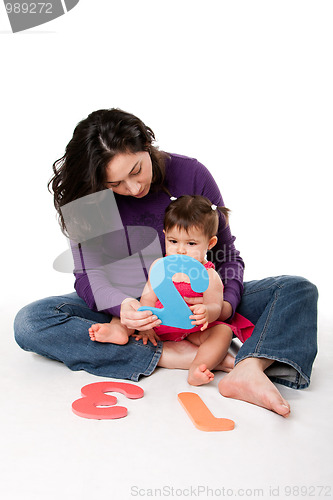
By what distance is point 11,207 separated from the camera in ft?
8.83

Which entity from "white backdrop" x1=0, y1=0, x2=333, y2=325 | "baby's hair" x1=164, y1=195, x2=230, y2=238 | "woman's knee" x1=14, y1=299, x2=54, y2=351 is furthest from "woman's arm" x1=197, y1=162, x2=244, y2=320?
"white backdrop" x1=0, y1=0, x2=333, y2=325

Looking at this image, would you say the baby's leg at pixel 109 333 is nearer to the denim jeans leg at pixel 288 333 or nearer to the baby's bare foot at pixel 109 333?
the baby's bare foot at pixel 109 333

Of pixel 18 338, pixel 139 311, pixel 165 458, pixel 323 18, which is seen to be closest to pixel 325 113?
pixel 323 18

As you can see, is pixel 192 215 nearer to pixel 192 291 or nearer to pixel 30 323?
pixel 192 291

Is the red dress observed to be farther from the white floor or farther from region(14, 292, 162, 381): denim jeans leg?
the white floor

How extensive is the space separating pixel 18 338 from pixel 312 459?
0.97 meters

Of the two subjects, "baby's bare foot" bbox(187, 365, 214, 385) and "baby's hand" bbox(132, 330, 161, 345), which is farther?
"baby's hand" bbox(132, 330, 161, 345)

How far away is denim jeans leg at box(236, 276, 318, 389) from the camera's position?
141 centimetres

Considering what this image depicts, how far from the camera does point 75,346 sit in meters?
1.55

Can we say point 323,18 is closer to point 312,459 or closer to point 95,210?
point 95,210

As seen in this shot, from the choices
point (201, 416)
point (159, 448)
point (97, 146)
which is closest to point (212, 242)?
point (97, 146)

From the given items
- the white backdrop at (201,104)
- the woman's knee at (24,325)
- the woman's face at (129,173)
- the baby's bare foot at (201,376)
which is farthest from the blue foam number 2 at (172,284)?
the white backdrop at (201,104)

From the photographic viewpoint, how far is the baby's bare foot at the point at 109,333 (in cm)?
150

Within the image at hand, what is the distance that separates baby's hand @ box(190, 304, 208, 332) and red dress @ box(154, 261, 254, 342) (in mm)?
96
